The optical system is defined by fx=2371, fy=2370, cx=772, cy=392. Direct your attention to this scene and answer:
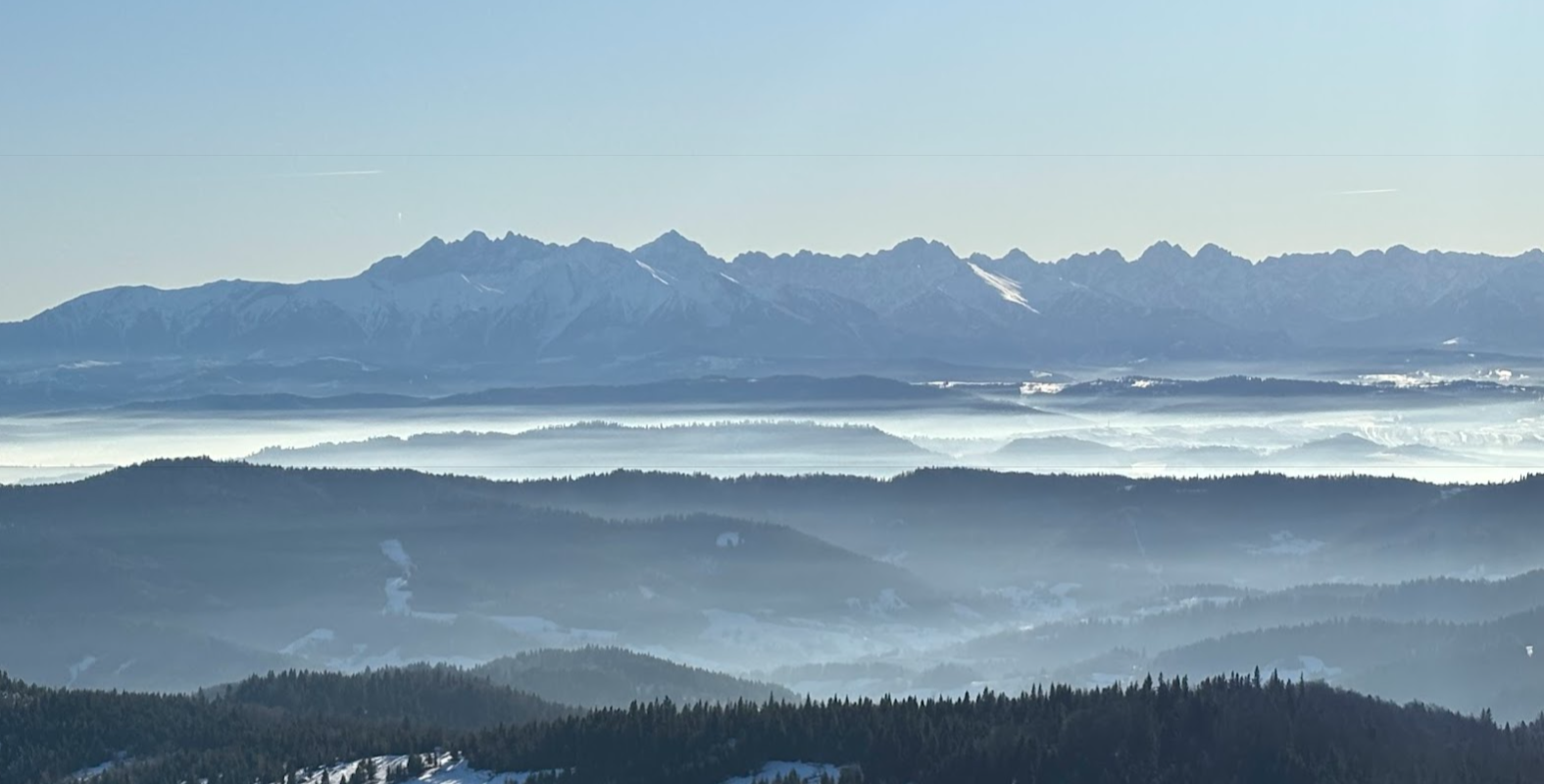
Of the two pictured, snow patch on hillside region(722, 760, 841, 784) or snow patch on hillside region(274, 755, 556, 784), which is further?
snow patch on hillside region(274, 755, 556, 784)

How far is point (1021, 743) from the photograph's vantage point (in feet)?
501

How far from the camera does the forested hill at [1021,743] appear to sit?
15188 centimetres

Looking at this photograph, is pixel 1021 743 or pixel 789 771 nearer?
pixel 1021 743

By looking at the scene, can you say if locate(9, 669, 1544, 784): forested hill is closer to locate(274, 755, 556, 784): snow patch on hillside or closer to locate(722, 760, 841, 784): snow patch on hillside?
locate(722, 760, 841, 784): snow patch on hillside

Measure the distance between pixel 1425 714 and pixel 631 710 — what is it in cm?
6096

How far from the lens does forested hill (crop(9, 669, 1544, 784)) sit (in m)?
152

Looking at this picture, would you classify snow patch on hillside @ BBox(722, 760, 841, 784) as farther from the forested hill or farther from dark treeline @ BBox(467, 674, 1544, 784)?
dark treeline @ BBox(467, 674, 1544, 784)

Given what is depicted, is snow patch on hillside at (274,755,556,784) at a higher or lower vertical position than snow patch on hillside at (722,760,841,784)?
lower

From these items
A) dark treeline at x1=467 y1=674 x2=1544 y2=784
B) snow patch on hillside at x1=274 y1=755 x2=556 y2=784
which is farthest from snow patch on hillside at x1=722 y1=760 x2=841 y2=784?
snow patch on hillside at x1=274 y1=755 x2=556 y2=784

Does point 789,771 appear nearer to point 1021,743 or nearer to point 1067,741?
point 1021,743

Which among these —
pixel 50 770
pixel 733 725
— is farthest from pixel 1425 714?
pixel 50 770

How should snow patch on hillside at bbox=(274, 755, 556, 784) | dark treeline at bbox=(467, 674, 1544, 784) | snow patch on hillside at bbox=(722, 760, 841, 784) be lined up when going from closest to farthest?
1. dark treeline at bbox=(467, 674, 1544, 784)
2. snow patch on hillside at bbox=(722, 760, 841, 784)
3. snow patch on hillside at bbox=(274, 755, 556, 784)

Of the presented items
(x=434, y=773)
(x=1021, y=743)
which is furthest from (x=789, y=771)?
(x=434, y=773)

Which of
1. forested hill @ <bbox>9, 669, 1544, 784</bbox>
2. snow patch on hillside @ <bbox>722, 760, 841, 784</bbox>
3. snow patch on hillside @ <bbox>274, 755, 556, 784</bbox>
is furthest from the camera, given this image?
snow patch on hillside @ <bbox>274, 755, 556, 784</bbox>
